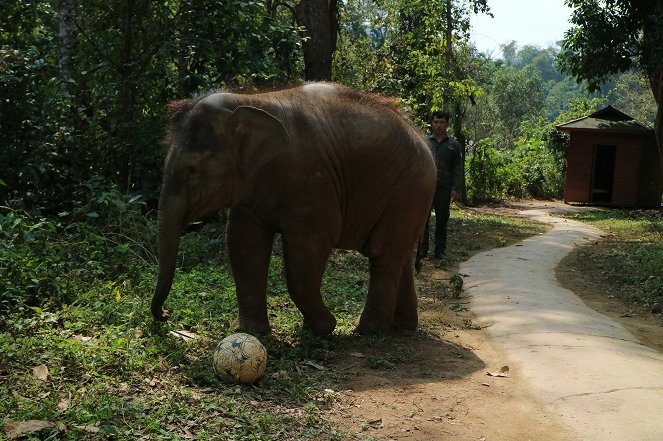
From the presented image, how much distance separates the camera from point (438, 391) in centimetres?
554

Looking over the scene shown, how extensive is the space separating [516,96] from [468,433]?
52.9m

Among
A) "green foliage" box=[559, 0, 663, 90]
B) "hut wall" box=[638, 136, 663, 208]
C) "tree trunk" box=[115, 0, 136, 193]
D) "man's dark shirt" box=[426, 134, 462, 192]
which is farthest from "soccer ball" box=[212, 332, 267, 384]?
"hut wall" box=[638, 136, 663, 208]

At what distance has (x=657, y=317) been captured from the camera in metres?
8.95

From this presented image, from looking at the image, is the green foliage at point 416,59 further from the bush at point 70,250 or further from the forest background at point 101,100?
the bush at point 70,250

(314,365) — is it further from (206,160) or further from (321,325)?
(206,160)

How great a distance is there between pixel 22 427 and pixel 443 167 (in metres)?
8.76

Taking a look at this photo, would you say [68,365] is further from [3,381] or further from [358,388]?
[358,388]

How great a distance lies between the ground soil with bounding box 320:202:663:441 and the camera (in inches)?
188

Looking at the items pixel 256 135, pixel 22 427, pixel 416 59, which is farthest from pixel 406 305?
pixel 416 59

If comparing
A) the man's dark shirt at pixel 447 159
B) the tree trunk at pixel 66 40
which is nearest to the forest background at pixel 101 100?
the tree trunk at pixel 66 40

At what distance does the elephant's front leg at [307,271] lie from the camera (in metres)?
6.07

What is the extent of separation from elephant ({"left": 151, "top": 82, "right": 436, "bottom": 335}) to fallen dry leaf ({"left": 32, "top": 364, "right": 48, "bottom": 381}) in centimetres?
115

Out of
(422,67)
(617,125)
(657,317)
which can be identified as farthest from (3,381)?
(617,125)

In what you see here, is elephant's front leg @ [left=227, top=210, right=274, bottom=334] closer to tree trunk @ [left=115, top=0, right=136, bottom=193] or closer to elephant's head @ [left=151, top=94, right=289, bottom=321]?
elephant's head @ [left=151, top=94, right=289, bottom=321]
